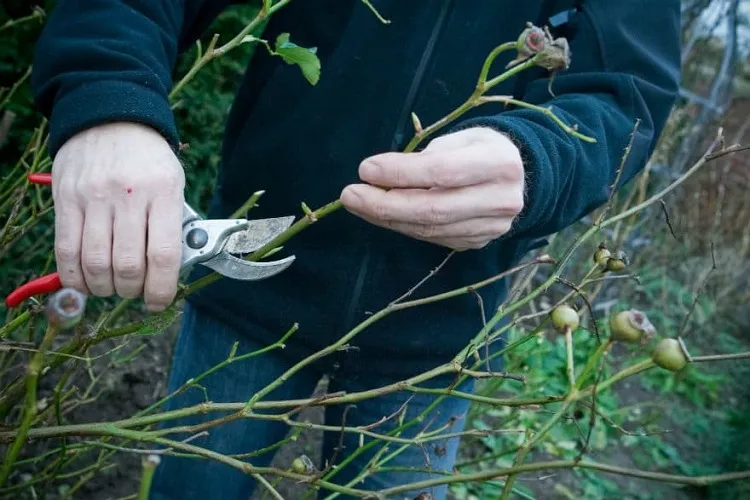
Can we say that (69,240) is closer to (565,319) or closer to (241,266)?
(241,266)

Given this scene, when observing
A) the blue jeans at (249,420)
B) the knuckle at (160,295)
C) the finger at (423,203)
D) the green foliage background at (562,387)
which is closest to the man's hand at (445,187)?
the finger at (423,203)

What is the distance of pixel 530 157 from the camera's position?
0.91m

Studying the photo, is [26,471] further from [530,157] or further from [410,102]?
[530,157]

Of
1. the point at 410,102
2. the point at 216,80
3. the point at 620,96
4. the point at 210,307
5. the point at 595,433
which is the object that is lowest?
the point at 595,433

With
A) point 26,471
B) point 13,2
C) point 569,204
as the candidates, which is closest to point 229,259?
point 569,204

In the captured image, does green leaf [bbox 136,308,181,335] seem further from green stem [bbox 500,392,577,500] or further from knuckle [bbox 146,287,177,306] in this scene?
green stem [bbox 500,392,577,500]

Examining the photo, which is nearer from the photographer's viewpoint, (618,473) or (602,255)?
(618,473)

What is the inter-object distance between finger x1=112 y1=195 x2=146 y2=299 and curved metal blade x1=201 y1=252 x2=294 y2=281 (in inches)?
5.4

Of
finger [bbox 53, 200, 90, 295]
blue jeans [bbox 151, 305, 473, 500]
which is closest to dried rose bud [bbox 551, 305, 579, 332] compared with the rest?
finger [bbox 53, 200, 90, 295]

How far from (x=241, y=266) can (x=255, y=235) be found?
2.0 inches

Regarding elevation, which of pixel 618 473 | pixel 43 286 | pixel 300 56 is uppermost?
pixel 300 56

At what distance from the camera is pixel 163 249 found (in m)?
0.78

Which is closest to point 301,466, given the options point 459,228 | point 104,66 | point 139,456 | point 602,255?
point 459,228

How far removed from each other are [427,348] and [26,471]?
53.7 inches
